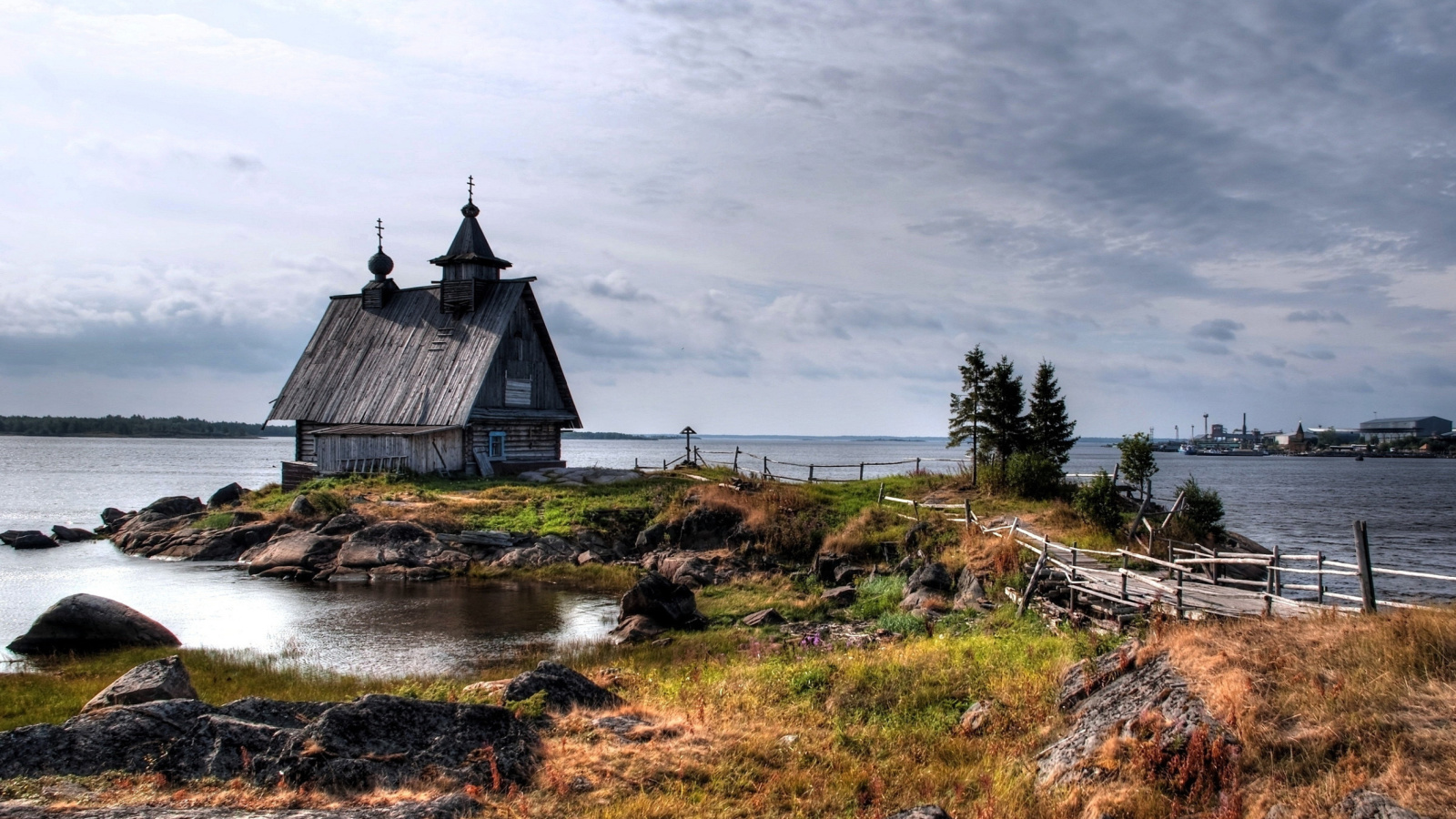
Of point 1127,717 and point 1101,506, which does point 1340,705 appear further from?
point 1101,506

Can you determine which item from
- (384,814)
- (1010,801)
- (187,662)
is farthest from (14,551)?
(1010,801)

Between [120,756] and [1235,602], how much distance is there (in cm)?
1548

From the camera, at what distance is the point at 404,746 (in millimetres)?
8414

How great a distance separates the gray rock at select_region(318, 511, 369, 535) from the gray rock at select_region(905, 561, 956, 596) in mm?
18547

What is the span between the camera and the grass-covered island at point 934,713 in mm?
7398

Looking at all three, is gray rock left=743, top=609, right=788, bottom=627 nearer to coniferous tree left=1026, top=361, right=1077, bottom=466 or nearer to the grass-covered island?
the grass-covered island

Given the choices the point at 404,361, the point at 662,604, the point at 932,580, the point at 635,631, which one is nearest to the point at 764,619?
the point at 662,604

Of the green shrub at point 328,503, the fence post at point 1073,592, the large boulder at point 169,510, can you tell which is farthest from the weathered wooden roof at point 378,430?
the fence post at point 1073,592

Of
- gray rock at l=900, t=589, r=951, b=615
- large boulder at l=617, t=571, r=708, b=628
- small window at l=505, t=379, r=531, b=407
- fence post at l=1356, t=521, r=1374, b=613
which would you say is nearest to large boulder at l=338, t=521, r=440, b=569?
large boulder at l=617, t=571, r=708, b=628

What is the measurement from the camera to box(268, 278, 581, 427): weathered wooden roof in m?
38.3

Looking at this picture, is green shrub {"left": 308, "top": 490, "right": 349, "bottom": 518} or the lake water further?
green shrub {"left": 308, "top": 490, "right": 349, "bottom": 518}

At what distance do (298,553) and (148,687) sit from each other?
60.4 feet

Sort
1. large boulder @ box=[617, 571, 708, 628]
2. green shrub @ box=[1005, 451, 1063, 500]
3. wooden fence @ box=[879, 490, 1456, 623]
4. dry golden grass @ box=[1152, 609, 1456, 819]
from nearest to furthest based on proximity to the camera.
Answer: dry golden grass @ box=[1152, 609, 1456, 819]
wooden fence @ box=[879, 490, 1456, 623]
large boulder @ box=[617, 571, 708, 628]
green shrub @ box=[1005, 451, 1063, 500]

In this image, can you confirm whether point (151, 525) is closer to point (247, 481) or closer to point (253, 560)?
point (253, 560)
